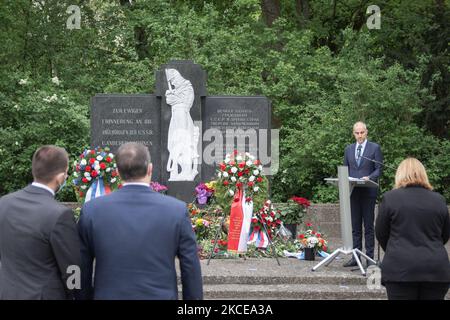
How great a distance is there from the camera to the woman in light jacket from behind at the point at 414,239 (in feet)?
19.4

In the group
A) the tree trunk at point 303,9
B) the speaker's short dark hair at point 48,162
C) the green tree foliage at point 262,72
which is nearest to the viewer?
the speaker's short dark hair at point 48,162

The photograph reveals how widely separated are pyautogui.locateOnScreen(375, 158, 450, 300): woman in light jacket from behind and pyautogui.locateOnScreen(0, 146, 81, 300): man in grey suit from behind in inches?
102

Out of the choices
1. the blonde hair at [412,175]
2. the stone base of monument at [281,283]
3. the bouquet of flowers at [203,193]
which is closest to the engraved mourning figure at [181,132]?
the bouquet of flowers at [203,193]

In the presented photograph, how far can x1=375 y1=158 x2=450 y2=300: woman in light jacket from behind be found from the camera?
5906mm

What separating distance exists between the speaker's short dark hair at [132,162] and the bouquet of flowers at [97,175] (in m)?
6.95

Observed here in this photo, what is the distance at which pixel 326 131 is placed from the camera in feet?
52.4

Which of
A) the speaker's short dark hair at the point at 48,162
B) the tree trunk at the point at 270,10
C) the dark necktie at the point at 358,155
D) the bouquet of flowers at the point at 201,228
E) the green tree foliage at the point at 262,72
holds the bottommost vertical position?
the bouquet of flowers at the point at 201,228

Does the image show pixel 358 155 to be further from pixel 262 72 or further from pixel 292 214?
pixel 262 72

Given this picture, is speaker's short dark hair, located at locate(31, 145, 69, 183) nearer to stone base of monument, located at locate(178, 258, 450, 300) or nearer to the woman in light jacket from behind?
the woman in light jacket from behind

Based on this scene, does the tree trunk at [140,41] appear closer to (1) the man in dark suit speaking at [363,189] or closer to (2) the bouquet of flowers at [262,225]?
(2) the bouquet of flowers at [262,225]

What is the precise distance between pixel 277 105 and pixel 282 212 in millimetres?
5414

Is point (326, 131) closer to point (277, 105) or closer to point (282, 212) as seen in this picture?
point (277, 105)

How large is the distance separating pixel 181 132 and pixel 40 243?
31.8ft
